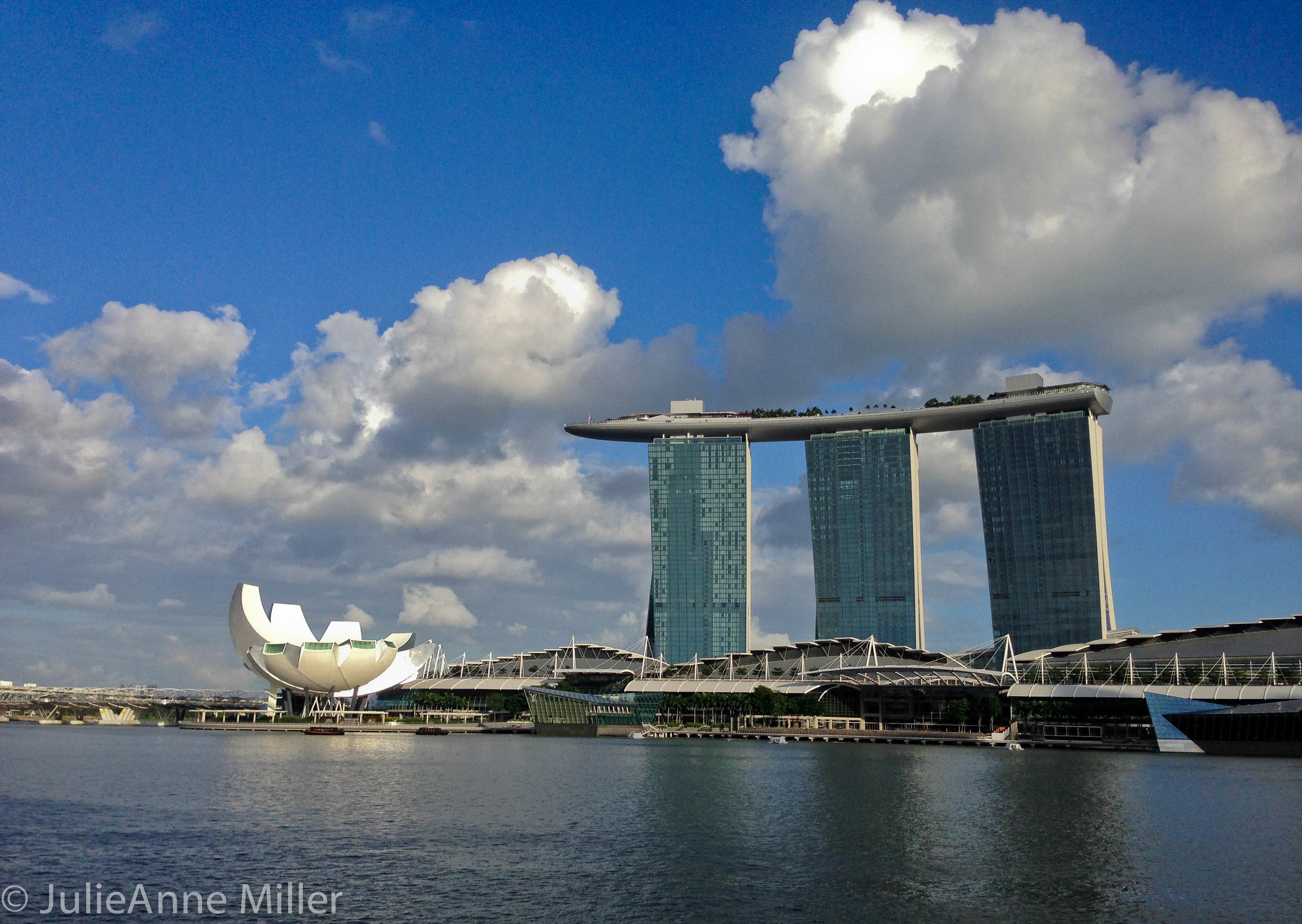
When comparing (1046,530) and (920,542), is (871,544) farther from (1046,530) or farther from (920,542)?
(1046,530)

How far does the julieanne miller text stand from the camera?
26969 millimetres

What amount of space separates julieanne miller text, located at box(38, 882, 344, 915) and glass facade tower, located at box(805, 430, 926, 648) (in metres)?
167

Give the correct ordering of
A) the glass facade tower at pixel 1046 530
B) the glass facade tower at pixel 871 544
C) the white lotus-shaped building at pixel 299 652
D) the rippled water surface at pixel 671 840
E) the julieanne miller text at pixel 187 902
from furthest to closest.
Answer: the glass facade tower at pixel 871 544 → the glass facade tower at pixel 1046 530 → the white lotus-shaped building at pixel 299 652 → the rippled water surface at pixel 671 840 → the julieanne miller text at pixel 187 902

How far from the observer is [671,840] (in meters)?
39.3

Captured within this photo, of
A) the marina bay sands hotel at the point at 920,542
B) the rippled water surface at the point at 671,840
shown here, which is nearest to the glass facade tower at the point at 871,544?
the marina bay sands hotel at the point at 920,542

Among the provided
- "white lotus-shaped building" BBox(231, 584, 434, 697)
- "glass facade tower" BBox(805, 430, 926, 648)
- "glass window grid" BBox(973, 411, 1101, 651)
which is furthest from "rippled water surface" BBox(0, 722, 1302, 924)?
"glass facade tower" BBox(805, 430, 926, 648)

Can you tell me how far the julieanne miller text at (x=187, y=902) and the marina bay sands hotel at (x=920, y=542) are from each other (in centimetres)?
15606

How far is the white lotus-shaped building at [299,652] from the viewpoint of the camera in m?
139

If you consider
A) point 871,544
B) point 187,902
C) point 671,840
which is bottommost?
point 671,840

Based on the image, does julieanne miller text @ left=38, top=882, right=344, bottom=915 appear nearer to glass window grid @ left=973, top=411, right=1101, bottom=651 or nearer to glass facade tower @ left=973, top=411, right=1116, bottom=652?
glass window grid @ left=973, top=411, right=1101, bottom=651

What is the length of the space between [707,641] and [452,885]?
167 meters

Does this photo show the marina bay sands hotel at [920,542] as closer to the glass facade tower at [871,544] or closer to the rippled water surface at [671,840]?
the glass facade tower at [871,544]

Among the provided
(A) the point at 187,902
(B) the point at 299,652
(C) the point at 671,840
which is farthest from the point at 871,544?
(A) the point at 187,902

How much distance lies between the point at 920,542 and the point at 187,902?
177 metres
